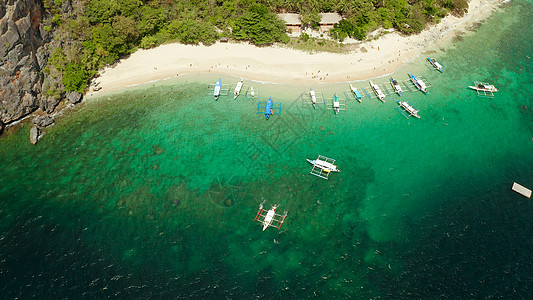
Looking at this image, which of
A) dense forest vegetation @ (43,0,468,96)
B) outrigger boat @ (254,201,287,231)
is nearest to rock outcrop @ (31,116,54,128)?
dense forest vegetation @ (43,0,468,96)

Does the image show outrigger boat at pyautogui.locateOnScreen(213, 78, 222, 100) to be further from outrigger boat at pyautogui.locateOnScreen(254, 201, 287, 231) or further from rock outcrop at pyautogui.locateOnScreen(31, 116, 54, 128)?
rock outcrop at pyautogui.locateOnScreen(31, 116, 54, 128)

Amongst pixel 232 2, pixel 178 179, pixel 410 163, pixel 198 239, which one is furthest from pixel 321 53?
pixel 198 239

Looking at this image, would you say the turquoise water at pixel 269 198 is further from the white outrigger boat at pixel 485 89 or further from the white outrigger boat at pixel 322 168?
the white outrigger boat at pixel 485 89

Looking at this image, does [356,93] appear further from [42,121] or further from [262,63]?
[42,121]

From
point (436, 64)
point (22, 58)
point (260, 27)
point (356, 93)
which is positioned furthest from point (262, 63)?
point (22, 58)

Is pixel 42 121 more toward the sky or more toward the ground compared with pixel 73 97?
more toward the ground

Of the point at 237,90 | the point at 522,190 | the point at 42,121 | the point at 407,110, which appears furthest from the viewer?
the point at 237,90

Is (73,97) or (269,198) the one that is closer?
(269,198)
